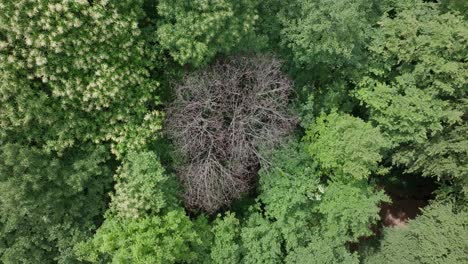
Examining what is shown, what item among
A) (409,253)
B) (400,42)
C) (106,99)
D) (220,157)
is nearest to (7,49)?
(106,99)

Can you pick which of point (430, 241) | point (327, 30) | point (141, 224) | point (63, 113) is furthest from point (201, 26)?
point (430, 241)

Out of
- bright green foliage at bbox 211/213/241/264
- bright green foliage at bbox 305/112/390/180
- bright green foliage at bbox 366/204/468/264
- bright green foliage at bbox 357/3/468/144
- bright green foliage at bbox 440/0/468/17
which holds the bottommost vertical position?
bright green foliage at bbox 366/204/468/264

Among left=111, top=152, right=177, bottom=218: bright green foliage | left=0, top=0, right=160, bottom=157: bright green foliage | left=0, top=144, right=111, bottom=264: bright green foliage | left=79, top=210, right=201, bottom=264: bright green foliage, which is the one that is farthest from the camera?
left=111, top=152, right=177, bottom=218: bright green foliage

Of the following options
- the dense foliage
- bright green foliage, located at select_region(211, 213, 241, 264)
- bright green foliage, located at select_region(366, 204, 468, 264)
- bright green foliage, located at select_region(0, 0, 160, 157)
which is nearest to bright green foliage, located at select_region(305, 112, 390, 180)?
the dense foliage

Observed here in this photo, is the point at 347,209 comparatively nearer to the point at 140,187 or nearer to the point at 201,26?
the point at 140,187

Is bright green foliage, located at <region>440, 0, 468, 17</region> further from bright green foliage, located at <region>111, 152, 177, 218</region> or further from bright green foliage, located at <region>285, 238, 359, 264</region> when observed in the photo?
bright green foliage, located at <region>111, 152, 177, 218</region>

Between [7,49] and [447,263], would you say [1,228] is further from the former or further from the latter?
[447,263]

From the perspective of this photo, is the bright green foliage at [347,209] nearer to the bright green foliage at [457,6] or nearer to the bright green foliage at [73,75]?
the bright green foliage at [73,75]
